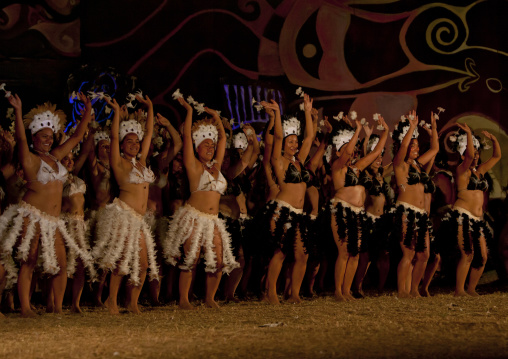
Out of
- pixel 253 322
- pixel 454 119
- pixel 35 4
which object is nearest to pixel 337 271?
pixel 253 322

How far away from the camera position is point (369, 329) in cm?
486

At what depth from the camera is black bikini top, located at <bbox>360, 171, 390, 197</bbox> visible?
7.23 metres

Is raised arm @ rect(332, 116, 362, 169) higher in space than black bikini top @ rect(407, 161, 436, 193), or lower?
higher

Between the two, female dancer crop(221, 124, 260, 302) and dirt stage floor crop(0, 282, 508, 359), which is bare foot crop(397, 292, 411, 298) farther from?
female dancer crop(221, 124, 260, 302)

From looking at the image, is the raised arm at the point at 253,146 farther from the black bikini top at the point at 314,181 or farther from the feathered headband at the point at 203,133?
the feathered headband at the point at 203,133

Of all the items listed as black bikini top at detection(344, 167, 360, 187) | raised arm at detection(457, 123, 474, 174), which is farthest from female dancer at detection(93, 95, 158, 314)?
raised arm at detection(457, 123, 474, 174)

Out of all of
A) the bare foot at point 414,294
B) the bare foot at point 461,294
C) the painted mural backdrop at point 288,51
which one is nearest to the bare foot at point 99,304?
the painted mural backdrop at point 288,51

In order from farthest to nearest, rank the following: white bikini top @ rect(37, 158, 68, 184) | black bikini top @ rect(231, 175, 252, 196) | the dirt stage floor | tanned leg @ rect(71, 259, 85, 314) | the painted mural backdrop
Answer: the painted mural backdrop → black bikini top @ rect(231, 175, 252, 196) → tanned leg @ rect(71, 259, 85, 314) → white bikini top @ rect(37, 158, 68, 184) → the dirt stage floor

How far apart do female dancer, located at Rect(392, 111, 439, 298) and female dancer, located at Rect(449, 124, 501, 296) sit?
1.39 feet

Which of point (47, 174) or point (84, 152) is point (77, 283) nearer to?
point (47, 174)

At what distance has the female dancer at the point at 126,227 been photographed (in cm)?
588

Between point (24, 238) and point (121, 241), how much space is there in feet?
2.45

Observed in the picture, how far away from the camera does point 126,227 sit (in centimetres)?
590

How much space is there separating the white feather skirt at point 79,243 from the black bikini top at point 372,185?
2.68 m
